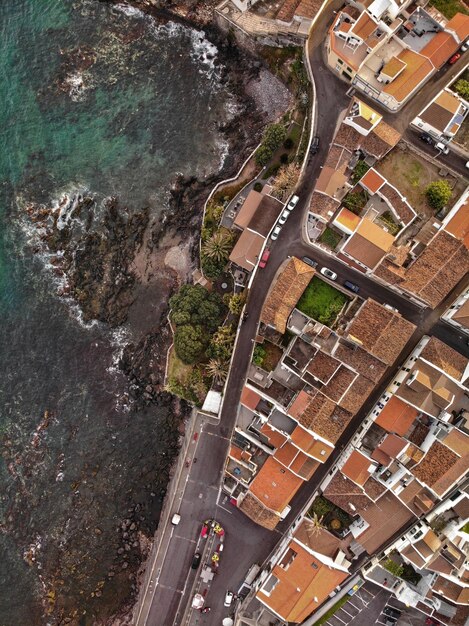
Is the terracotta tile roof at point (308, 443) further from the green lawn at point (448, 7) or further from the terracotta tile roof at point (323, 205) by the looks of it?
the green lawn at point (448, 7)

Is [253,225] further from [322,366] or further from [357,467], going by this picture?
[357,467]

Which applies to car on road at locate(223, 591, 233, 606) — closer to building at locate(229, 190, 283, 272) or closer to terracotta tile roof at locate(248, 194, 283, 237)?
building at locate(229, 190, 283, 272)

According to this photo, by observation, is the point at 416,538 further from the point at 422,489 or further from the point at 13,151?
the point at 13,151

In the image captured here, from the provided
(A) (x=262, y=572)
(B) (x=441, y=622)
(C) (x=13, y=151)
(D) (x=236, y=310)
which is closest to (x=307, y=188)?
(D) (x=236, y=310)

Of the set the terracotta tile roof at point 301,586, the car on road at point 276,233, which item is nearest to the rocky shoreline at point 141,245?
the car on road at point 276,233

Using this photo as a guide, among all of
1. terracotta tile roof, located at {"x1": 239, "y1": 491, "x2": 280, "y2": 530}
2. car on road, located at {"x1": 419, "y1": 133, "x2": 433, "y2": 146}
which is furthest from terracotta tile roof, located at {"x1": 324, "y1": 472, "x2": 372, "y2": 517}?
car on road, located at {"x1": 419, "y1": 133, "x2": 433, "y2": 146}

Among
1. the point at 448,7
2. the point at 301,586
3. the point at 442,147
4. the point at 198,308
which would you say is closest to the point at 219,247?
the point at 198,308

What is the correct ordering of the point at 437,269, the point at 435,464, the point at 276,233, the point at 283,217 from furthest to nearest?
the point at 276,233
the point at 283,217
the point at 437,269
the point at 435,464
